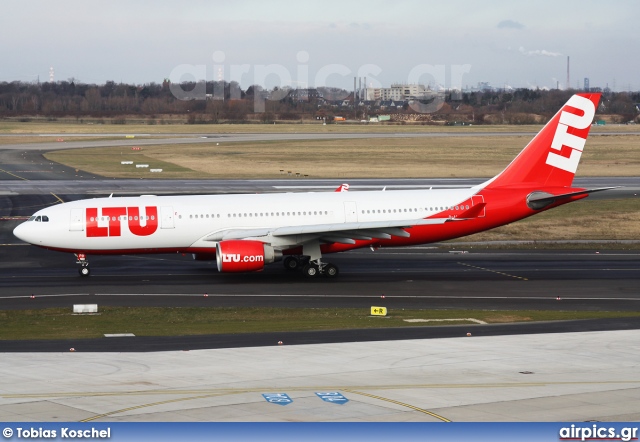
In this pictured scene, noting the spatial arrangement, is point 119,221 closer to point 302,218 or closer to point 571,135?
point 302,218

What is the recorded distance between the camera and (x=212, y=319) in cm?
3409

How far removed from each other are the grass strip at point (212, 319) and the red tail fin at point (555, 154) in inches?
499

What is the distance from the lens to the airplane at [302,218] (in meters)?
42.8

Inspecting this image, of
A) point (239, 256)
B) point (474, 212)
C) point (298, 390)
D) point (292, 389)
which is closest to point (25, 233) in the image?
point (239, 256)

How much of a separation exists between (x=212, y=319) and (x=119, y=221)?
1103cm

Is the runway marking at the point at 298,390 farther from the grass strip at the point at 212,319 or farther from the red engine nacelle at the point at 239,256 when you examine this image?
the red engine nacelle at the point at 239,256

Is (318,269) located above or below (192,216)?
below

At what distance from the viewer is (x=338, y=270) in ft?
146

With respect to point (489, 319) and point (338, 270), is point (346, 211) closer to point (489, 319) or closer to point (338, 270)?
point (338, 270)

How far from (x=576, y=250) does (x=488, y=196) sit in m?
10.0

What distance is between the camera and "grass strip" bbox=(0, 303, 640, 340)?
31.6 m

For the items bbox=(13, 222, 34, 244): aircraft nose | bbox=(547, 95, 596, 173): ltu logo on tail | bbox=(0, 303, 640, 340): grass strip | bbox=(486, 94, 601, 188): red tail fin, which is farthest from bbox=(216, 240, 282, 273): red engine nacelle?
bbox=(547, 95, 596, 173): ltu logo on tail

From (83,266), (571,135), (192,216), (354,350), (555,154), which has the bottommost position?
(83,266)

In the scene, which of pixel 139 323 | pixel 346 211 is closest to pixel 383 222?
pixel 346 211
